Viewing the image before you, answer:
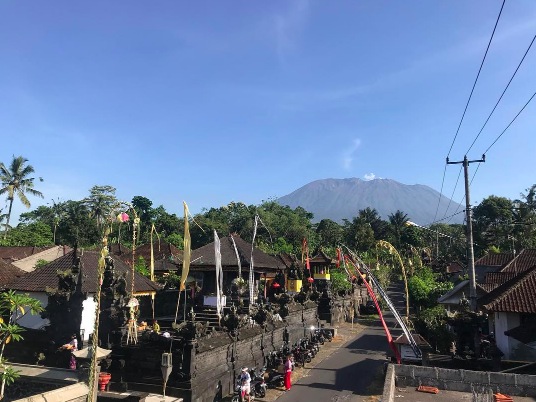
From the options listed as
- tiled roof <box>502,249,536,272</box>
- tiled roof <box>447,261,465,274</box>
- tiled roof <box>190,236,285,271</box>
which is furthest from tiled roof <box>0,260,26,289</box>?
tiled roof <box>447,261,465,274</box>

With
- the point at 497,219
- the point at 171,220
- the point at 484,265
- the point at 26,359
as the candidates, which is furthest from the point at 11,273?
the point at 497,219

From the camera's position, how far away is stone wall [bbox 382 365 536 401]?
14258 millimetres

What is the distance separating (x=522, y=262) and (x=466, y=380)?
23.4 metres

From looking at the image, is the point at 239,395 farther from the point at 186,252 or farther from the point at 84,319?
the point at 84,319

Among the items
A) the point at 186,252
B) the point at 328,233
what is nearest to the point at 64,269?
the point at 186,252

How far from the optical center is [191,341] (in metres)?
15.6

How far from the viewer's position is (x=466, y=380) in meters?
14.9

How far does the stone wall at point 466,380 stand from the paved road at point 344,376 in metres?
2.55

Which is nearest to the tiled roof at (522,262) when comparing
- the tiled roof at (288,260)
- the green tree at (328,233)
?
the tiled roof at (288,260)

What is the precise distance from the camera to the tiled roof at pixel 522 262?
3291cm

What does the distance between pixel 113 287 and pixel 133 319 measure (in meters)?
3.03

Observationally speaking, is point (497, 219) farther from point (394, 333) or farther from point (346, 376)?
point (346, 376)

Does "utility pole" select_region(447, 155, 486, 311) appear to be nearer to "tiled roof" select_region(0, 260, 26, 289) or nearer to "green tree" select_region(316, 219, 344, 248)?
"tiled roof" select_region(0, 260, 26, 289)

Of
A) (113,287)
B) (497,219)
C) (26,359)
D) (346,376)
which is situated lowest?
(346,376)
